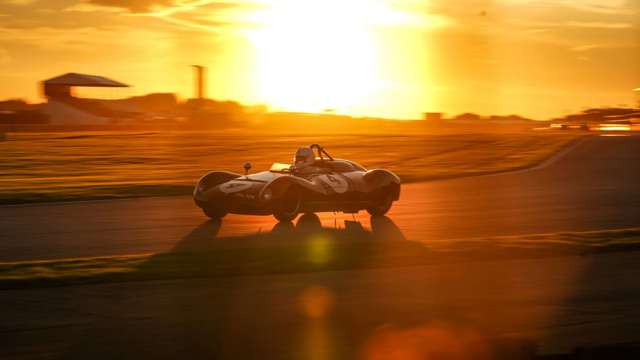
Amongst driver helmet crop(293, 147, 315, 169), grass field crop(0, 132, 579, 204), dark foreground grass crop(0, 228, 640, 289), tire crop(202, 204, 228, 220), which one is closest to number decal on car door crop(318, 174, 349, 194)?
driver helmet crop(293, 147, 315, 169)

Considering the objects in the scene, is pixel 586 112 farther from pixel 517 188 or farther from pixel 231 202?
pixel 231 202

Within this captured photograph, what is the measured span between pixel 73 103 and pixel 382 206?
80.5 meters

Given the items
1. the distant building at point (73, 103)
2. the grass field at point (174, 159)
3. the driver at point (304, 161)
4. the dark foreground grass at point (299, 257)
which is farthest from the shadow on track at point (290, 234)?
the distant building at point (73, 103)

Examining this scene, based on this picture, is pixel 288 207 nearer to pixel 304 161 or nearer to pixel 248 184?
pixel 248 184

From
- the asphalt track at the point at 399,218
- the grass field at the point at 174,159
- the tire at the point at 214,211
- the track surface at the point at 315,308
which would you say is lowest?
the grass field at the point at 174,159

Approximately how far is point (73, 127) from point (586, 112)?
2573 inches

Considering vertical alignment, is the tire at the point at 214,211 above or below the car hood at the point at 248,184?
below

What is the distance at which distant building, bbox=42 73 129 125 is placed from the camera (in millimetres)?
88250

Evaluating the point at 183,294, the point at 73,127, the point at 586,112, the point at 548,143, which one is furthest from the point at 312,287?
the point at 586,112

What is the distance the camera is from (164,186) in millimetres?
24562

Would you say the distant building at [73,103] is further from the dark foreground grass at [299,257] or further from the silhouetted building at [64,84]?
the dark foreground grass at [299,257]

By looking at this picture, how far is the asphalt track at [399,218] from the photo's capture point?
1393cm

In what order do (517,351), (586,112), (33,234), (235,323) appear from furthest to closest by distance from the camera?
(586,112) < (33,234) < (235,323) < (517,351)

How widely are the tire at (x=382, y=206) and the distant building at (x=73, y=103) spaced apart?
242 ft
